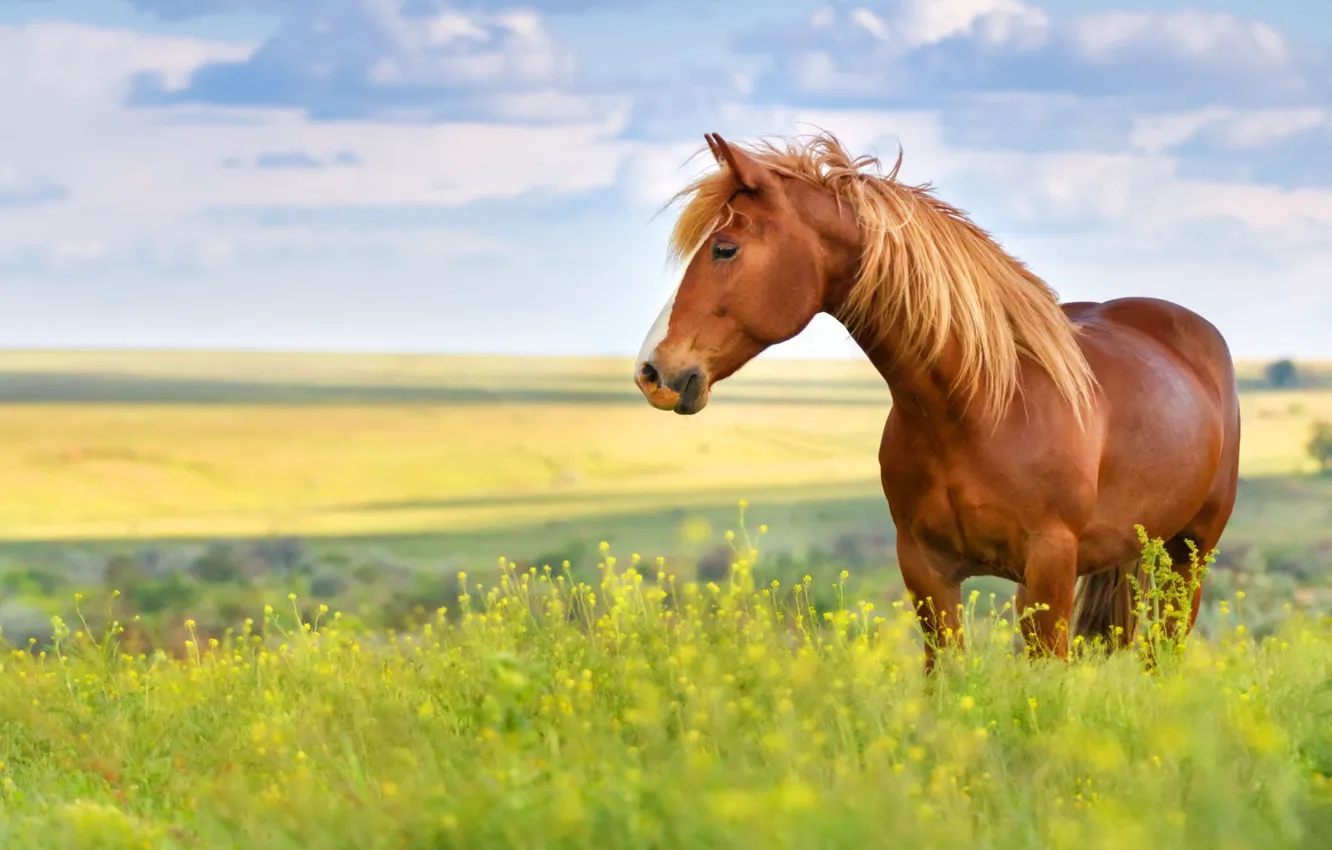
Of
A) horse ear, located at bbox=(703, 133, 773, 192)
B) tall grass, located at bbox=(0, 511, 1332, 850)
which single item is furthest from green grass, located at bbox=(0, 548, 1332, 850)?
horse ear, located at bbox=(703, 133, 773, 192)

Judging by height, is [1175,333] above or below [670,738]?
above

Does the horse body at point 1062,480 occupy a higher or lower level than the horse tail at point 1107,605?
higher

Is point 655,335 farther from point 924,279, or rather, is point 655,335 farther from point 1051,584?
point 1051,584

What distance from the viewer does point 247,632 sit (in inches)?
308

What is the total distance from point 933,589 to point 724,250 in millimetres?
1838

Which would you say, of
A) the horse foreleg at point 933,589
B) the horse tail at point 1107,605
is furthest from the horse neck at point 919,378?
the horse tail at point 1107,605

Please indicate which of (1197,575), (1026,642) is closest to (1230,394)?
(1197,575)

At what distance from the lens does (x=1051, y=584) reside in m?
6.43

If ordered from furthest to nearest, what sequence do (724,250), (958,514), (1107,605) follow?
(1107,605), (958,514), (724,250)

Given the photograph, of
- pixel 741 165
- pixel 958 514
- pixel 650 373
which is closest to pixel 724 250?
pixel 741 165

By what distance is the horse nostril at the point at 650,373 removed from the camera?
19.1 ft

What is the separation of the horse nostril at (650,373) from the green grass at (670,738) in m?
0.80

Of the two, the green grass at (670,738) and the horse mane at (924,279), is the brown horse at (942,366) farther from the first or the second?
the green grass at (670,738)

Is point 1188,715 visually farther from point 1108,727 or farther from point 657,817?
point 657,817
